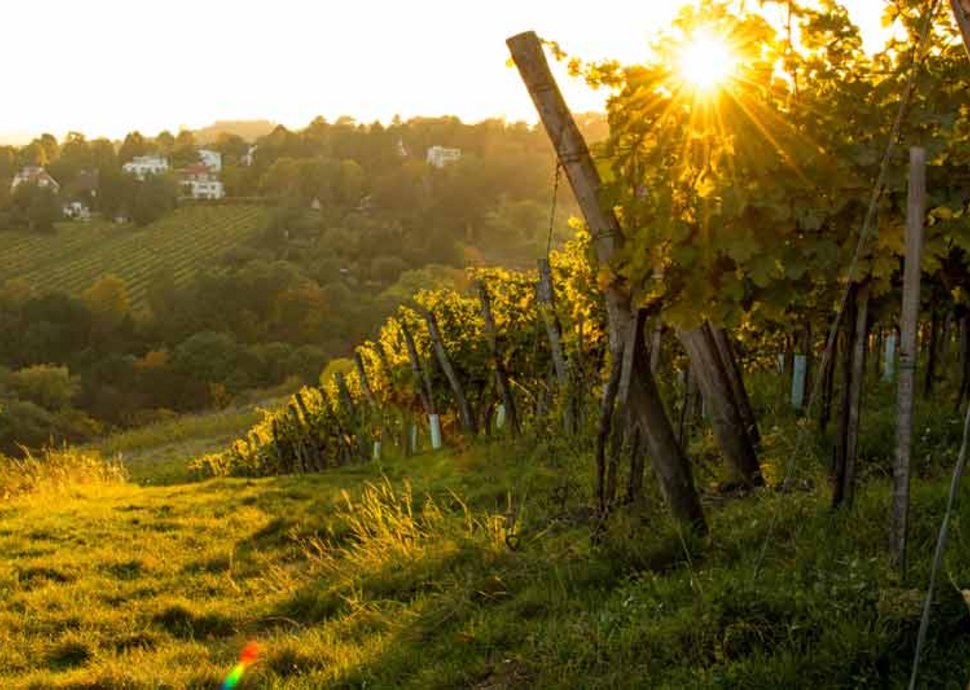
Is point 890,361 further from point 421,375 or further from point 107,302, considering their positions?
point 107,302

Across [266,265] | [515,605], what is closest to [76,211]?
[266,265]

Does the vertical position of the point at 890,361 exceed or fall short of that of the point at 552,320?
it falls short

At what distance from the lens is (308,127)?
141250 mm

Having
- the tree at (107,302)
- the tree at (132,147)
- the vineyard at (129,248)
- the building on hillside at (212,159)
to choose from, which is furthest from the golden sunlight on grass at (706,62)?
the tree at (132,147)

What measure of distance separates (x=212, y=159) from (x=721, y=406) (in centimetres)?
15236

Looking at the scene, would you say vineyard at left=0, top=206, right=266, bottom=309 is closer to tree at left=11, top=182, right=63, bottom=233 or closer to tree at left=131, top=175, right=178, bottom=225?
tree at left=131, top=175, right=178, bottom=225

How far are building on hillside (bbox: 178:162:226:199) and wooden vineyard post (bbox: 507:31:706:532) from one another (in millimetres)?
124297

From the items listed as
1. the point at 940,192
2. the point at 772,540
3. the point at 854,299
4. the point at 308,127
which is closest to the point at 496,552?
the point at 772,540

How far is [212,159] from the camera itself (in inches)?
5837

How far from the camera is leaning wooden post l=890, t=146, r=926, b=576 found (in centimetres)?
354

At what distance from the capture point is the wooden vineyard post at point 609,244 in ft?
16.4

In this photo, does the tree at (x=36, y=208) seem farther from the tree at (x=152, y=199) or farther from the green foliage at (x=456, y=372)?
the green foliage at (x=456, y=372)

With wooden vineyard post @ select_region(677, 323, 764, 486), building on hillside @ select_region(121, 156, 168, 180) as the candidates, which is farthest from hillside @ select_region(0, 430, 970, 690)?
building on hillside @ select_region(121, 156, 168, 180)

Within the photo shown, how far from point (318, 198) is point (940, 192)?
367ft
